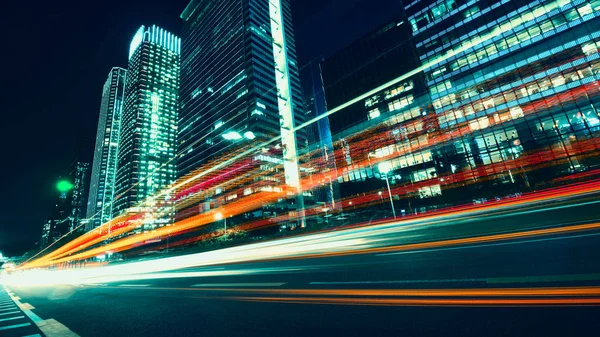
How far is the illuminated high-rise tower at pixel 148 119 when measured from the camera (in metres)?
152

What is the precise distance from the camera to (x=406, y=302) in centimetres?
368

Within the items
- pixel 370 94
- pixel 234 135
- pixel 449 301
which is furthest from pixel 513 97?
pixel 234 135

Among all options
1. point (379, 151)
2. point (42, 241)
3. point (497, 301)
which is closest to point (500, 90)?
point (379, 151)

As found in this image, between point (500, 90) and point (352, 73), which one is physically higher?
point (352, 73)

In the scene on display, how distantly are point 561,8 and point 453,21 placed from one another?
1353 centimetres

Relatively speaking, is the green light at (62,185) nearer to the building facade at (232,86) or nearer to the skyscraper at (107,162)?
the building facade at (232,86)

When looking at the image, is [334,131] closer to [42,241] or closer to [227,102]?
[227,102]

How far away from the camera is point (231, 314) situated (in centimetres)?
448

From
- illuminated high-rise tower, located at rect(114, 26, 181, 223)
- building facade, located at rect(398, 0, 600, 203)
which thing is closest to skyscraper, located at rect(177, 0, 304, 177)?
building facade, located at rect(398, 0, 600, 203)

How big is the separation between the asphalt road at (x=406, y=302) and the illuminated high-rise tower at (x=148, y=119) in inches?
6323

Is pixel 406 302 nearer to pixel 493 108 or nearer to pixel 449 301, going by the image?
pixel 449 301

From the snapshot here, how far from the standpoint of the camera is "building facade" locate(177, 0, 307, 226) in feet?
298

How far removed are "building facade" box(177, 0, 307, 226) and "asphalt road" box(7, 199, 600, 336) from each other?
6544 centimetres

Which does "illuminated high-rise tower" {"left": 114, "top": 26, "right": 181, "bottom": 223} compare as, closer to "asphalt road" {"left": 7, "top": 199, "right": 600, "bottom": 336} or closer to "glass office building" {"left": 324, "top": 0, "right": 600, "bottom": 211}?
"glass office building" {"left": 324, "top": 0, "right": 600, "bottom": 211}
